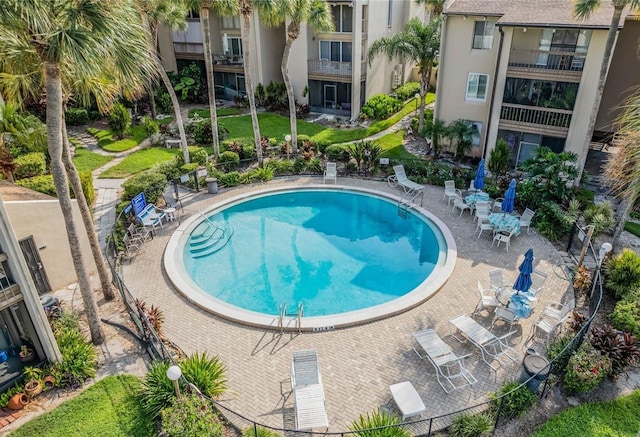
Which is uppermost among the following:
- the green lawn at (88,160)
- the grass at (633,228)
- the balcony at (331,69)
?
the balcony at (331,69)

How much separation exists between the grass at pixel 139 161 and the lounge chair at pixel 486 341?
64.7 ft

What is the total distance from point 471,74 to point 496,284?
15517 millimetres

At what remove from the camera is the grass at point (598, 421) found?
32.8 feet

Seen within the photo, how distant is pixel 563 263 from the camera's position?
16.3 metres

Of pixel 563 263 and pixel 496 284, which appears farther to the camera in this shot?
pixel 563 263

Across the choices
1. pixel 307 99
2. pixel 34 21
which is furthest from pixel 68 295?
pixel 307 99

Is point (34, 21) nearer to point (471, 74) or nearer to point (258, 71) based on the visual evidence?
point (471, 74)

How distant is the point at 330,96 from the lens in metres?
35.6

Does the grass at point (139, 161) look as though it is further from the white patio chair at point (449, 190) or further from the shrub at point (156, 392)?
the shrub at point (156, 392)

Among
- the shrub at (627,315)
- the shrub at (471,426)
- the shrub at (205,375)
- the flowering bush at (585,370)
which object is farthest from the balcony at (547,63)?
the shrub at (205,375)

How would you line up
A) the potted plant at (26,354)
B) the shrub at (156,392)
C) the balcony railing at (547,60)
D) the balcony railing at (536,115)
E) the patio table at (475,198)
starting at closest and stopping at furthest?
1. the shrub at (156,392)
2. the potted plant at (26,354)
3. the patio table at (475,198)
4. the balcony railing at (547,60)
5. the balcony railing at (536,115)

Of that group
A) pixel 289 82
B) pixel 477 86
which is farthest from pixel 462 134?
pixel 289 82

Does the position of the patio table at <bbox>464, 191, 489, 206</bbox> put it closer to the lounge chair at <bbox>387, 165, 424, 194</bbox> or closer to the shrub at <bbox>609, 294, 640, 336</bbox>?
the lounge chair at <bbox>387, 165, 424, 194</bbox>

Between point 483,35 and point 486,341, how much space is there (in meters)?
19.1
